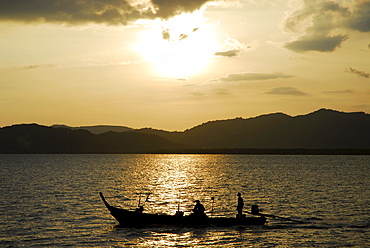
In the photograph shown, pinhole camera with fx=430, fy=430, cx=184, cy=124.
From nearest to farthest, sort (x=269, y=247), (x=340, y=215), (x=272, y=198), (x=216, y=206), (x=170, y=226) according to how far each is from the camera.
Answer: (x=269, y=247)
(x=170, y=226)
(x=340, y=215)
(x=216, y=206)
(x=272, y=198)

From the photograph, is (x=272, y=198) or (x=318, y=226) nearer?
(x=318, y=226)

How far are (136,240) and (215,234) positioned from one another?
263 inches

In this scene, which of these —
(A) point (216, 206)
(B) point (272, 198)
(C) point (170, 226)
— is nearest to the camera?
(C) point (170, 226)

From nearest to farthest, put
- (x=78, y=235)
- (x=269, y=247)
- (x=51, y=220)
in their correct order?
(x=269, y=247)
(x=78, y=235)
(x=51, y=220)

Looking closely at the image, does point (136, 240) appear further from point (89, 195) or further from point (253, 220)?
point (89, 195)

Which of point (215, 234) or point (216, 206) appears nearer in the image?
point (215, 234)

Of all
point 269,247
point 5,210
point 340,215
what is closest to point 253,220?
point 269,247

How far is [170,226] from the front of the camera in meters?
38.0

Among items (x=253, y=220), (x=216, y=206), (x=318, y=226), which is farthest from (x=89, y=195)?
(x=318, y=226)

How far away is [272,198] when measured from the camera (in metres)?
61.2

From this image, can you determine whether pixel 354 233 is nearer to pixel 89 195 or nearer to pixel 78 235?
pixel 78 235

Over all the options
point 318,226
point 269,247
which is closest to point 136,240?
point 269,247

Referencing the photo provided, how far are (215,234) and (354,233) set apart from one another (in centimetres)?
1181

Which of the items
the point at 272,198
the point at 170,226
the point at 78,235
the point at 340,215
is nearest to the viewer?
the point at 78,235
